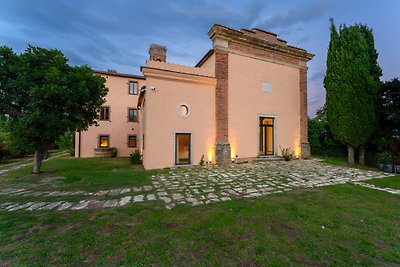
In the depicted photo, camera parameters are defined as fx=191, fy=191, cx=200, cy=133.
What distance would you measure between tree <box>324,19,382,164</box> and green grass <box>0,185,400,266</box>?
26.4 feet

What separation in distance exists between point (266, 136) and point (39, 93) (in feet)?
41.4

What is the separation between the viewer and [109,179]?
7258 mm

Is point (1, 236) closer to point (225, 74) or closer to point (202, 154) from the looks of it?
point (202, 154)

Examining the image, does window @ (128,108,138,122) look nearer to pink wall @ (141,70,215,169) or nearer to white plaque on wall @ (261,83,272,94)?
pink wall @ (141,70,215,169)

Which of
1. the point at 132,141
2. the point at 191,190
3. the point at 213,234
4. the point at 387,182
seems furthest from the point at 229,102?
the point at 132,141

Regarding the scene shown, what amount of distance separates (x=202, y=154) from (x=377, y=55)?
12.5 metres

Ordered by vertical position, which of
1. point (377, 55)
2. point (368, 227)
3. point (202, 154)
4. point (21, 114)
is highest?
point (377, 55)

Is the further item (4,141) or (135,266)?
(4,141)

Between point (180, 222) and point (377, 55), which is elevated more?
point (377, 55)

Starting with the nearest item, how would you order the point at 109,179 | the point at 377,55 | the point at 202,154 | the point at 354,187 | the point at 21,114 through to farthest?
the point at 354,187 < the point at 109,179 < the point at 21,114 < the point at 202,154 < the point at 377,55

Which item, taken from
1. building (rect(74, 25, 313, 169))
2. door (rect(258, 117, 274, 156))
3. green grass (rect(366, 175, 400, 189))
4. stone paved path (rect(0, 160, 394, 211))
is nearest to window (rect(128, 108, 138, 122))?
building (rect(74, 25, 313, 169))

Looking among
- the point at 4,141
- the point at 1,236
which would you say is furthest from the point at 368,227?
the point at 4,141

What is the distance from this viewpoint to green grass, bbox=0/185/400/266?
8.43 ft

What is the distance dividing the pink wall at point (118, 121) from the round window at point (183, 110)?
34.9ft
